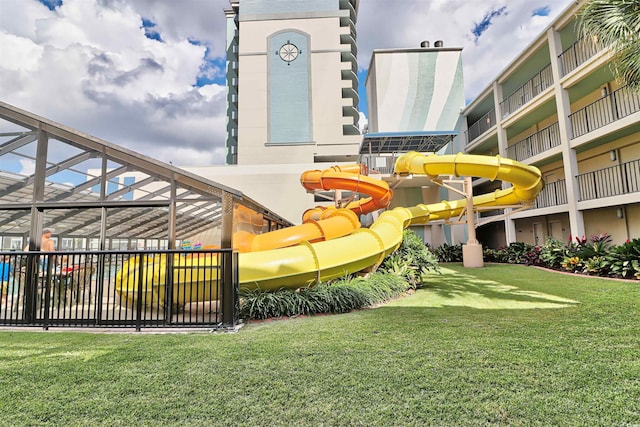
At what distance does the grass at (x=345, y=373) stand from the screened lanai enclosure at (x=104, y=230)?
0.68 metres

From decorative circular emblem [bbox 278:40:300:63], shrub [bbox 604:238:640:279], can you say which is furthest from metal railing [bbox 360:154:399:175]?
decorative circular emblem [bbox 278:40:300:63]

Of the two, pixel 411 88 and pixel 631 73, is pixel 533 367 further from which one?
pixel 411 88

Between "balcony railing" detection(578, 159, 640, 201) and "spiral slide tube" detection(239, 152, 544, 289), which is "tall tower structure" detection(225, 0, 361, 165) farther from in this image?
"balcony railing" detection(578, 159, 640, 201)

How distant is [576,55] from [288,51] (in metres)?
30.3

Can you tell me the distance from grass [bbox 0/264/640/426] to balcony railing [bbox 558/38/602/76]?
12.9 meters

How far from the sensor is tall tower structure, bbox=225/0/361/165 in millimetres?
35594

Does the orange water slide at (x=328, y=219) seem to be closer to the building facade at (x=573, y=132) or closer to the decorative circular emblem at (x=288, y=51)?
the building facade at (x=573, y=132)

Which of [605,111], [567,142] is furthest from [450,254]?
[605,111]

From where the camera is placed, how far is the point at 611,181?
527 inches

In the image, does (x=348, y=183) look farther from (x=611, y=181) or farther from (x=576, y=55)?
(x=576, y=55)

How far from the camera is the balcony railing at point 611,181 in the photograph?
492 inches

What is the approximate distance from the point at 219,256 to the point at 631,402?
5511mm

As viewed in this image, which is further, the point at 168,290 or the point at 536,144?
the point at 536,144

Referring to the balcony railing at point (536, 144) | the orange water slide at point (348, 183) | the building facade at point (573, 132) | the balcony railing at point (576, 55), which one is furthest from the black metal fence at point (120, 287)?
the balcony railing at point (536, 144)
